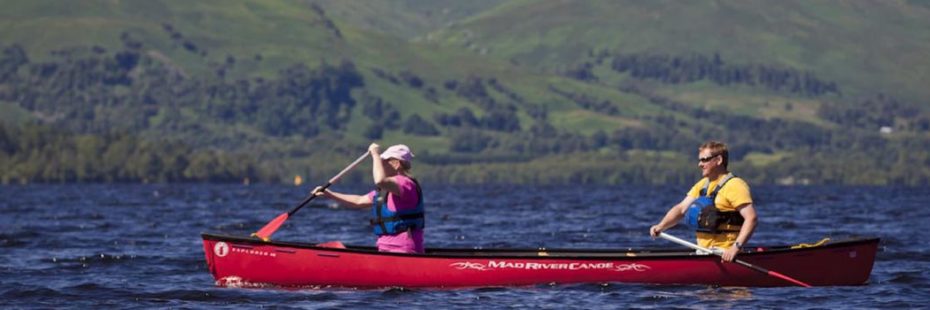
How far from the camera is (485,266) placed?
29594 mm

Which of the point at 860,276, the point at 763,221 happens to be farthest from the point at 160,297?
the point at 763,221

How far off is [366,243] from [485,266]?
62.8ft

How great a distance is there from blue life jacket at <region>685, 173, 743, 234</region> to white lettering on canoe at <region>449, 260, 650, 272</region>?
1.49 meters

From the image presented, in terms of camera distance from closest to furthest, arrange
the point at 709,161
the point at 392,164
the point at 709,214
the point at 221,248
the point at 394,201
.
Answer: the point at 709,161 < the point at 392,164 < the point at 709,214 < the point at 394,201 < the point at 221,248

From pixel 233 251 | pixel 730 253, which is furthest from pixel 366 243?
pixel 730 253

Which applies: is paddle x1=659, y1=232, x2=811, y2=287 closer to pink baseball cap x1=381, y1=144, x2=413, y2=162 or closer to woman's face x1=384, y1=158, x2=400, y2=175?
pink baseball cap x1=381, y1=144, x2=413, y2=162

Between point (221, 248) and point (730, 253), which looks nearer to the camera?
point (730, 253)

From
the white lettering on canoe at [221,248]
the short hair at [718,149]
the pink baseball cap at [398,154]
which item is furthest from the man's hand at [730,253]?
the white lettering on canoe at [221,248]

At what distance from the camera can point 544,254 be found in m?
30.3

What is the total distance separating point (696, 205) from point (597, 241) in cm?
2150

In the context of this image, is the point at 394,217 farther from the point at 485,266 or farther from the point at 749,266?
the point at 749,266

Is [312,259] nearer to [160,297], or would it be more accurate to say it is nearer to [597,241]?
[160,297]

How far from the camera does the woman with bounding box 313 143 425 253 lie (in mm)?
27672

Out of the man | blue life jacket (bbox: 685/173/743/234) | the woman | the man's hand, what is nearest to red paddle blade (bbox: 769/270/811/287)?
the man
